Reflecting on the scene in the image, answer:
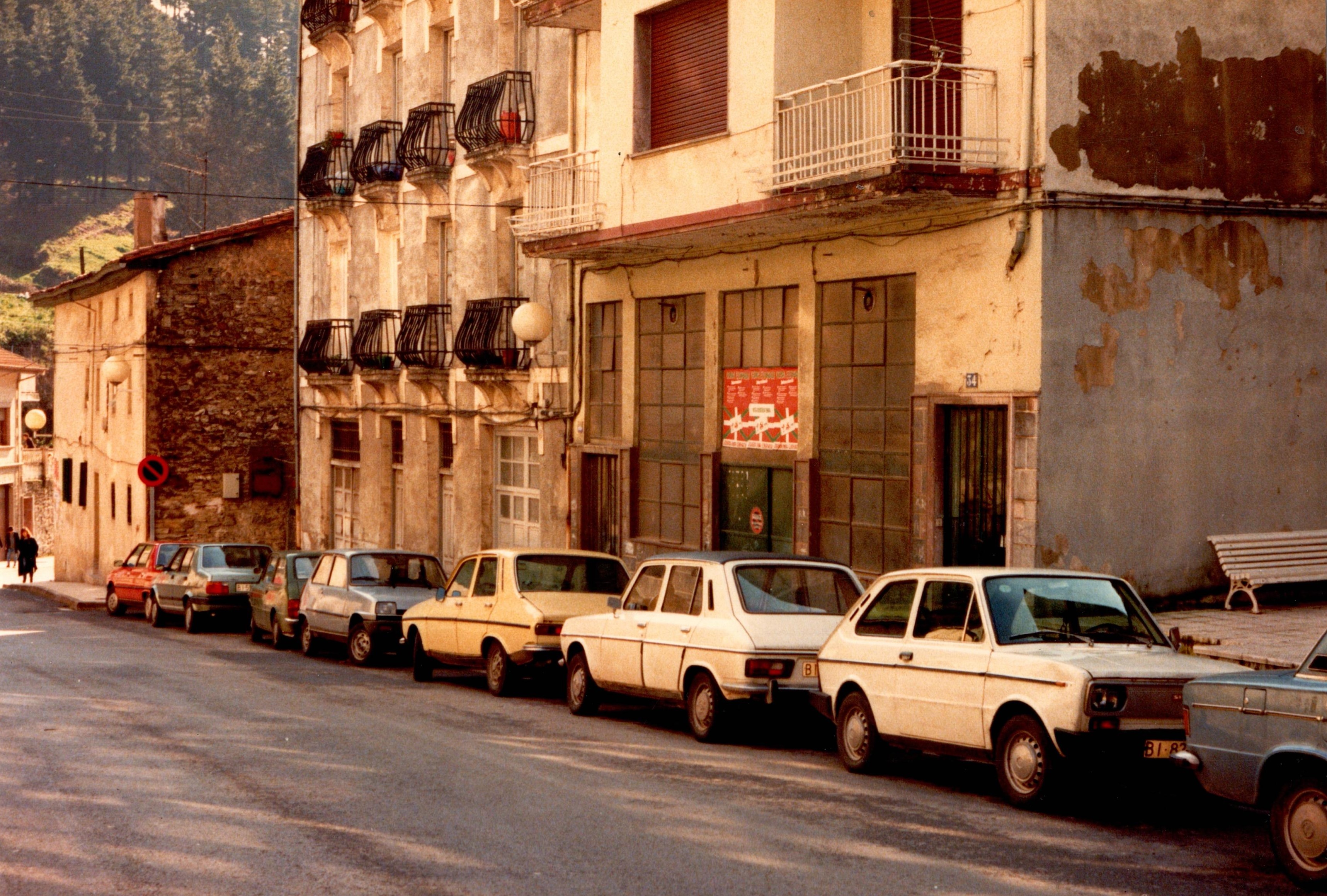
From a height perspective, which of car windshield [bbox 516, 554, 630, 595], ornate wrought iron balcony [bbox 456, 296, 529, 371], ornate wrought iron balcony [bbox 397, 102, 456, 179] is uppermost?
ornate wrought iron balcony [bbox 397, 102, 456, 179]

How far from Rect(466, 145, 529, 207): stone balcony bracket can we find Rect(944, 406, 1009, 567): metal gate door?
417 inches

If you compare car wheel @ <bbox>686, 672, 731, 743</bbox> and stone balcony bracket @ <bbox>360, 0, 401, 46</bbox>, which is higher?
stone balcony bracket @ <bbox>360, 0, 401, 46</bbox>

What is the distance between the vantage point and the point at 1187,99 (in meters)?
17.2

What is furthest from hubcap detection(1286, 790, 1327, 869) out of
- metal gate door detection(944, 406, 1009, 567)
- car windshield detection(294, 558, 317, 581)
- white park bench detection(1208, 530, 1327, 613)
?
car windshield detection(294, 558, 317, 581)

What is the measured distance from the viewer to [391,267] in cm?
3344

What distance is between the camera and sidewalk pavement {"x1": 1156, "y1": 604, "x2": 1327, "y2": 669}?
13.9 metres

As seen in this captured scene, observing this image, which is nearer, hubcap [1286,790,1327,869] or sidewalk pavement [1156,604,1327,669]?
hubcap [1286,790,1327,869]

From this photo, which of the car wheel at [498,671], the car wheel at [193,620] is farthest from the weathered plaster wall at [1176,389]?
the car wheel at [193,620]

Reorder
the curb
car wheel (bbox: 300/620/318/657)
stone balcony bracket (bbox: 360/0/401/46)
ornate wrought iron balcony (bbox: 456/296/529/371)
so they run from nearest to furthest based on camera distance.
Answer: car wheel (bbox: 300/620/318/657)
ornate wrought iron balcony (bbox: 456/296/529/371)
stone balcony bracket (bbox: 360/0/401/46)
the curb

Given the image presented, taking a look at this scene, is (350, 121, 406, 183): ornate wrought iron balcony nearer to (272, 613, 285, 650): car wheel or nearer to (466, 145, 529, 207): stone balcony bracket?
(466, 145, 529, 207): stone balcony bracket

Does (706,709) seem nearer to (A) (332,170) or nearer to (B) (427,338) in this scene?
(B) (427,338)

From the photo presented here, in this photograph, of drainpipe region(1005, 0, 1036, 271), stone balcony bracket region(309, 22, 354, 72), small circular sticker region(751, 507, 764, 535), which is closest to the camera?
drainpipe region(1005, 0, 1036, 271)

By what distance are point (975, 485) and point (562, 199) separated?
8.69m

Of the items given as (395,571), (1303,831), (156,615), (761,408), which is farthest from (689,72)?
(156,615)
